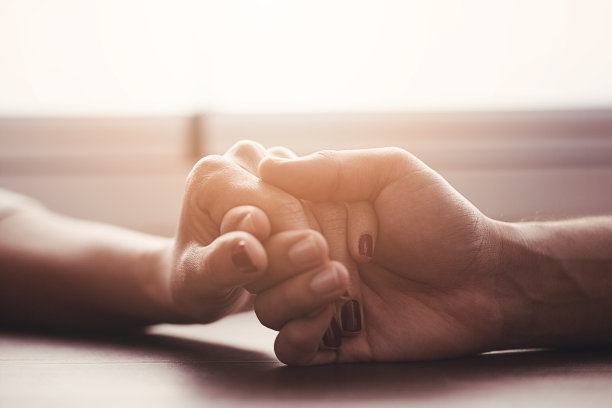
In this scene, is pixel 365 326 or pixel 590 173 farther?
pixel 590 173

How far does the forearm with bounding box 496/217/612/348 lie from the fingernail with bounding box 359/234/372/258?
17 centimetres

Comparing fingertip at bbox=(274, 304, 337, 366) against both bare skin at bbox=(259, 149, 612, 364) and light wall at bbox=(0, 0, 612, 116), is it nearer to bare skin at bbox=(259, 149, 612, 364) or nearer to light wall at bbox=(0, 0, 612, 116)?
bare skin at bbox=(259, 149, 612, 364)

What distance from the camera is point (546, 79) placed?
1702 millimetres

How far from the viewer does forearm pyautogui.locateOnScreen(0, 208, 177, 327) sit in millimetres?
798

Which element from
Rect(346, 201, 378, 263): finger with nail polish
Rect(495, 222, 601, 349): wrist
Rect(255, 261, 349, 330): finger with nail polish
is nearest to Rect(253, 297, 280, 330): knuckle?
Rect(255, 261, 349, 330): finger with nail polish

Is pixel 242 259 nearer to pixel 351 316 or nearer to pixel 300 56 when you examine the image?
pixel 351 316

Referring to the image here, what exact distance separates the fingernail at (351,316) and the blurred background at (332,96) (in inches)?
44.9

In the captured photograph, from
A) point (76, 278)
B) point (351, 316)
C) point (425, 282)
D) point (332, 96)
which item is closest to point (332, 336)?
point (351, 316)

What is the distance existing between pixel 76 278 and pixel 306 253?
0.48 m

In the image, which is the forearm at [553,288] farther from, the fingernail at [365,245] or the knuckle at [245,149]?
the knuckle at [245,149]

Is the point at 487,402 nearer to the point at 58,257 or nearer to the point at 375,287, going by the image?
the point at 375,287

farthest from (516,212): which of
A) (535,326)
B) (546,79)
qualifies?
(535,326)

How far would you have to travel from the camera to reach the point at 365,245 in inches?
23.1

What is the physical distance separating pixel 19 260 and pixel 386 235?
580mm
